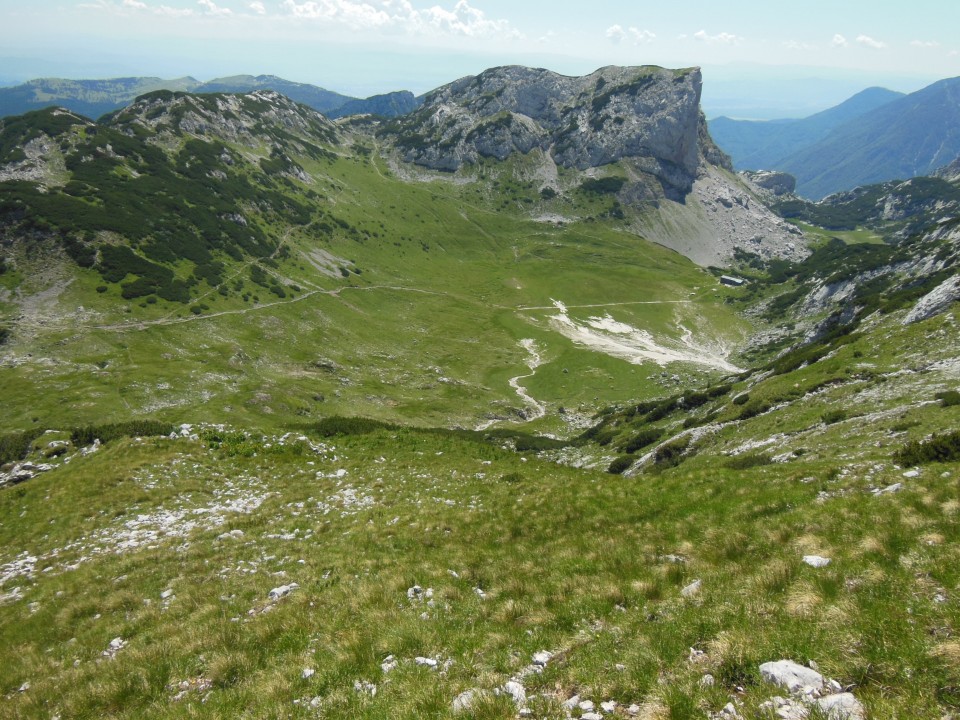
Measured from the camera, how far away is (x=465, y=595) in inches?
459

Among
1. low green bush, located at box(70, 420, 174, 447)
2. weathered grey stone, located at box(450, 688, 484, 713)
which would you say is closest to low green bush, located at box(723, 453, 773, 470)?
weathered grey stone, located at box(450, 688, 484, 713)

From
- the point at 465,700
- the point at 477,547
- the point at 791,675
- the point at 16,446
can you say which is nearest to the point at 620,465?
the point at 477,547

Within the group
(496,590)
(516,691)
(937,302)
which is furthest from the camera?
(937,302)

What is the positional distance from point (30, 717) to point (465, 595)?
865 centimetres

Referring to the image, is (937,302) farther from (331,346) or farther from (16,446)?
(331,346)

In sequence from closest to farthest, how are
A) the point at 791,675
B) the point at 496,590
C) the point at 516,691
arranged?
1. the point at 791,675
2. the point at 516,691
3. the point at 496,590

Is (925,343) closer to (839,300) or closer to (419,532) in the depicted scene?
(419,532)

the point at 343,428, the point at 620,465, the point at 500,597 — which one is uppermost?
the point at 500,597

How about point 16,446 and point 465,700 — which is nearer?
point 465,700

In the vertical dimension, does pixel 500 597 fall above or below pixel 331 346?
above

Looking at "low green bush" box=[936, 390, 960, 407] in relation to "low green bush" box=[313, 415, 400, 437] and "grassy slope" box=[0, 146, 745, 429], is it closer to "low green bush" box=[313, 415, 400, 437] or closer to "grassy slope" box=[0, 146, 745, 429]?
"low green bush" box=[313, 415, 400, 437]

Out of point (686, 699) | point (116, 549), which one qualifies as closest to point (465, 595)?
point (686, 699)

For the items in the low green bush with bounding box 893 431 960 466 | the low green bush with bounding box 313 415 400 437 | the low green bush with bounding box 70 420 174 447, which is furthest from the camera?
the low green bush with bounding box 313 415 400 437

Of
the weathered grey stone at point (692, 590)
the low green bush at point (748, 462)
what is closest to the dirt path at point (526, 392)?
the low green bush at point (748, 462)
